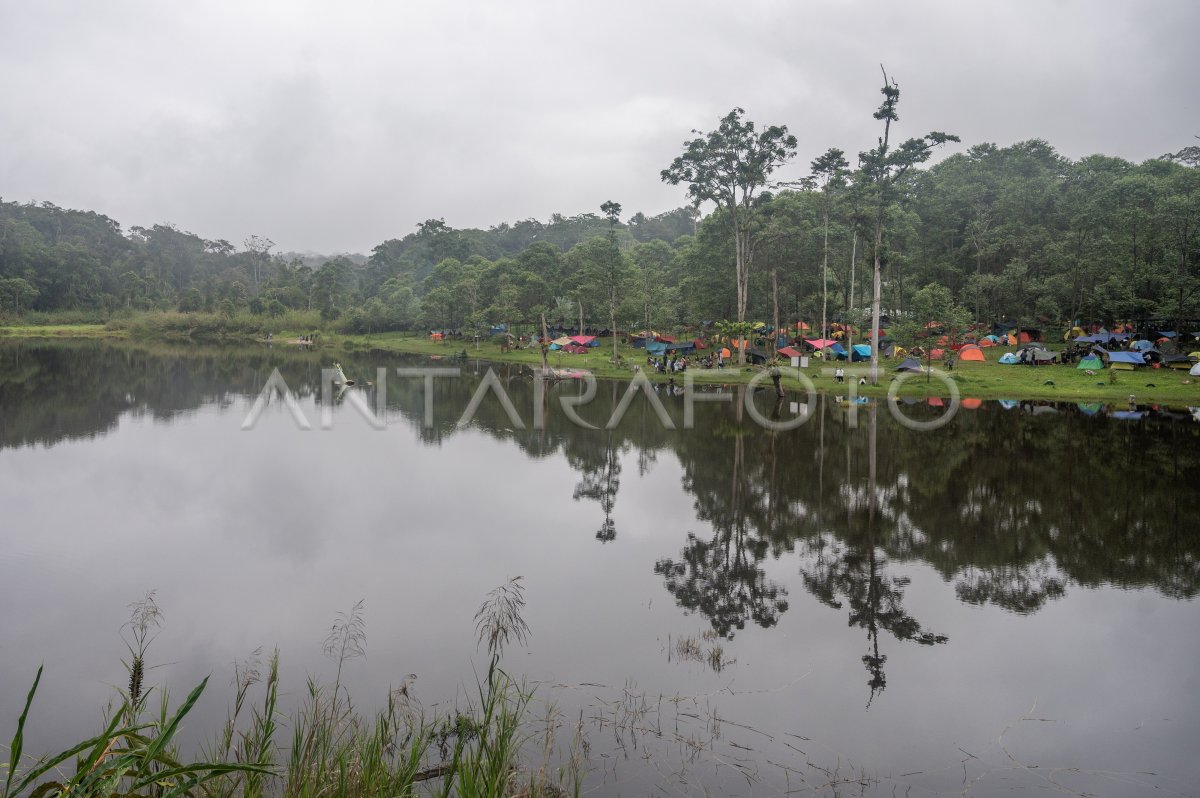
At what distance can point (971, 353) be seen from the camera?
46312 millimetres

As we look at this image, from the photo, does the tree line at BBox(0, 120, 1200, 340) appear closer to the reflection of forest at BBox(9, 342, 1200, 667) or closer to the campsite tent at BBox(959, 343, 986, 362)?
the campsite tent at BBox(959, 343, 986, 362)

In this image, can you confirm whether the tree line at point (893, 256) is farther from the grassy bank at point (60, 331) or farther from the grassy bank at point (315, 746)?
the grassy bank at point (315, 746)

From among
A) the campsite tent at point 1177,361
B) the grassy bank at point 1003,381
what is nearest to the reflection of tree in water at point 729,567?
the grassy bank at point 1003,381

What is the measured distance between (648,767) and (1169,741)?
556cm

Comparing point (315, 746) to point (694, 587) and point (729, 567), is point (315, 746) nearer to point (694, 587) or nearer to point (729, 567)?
point (694, 587)

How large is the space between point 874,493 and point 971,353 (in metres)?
34.5

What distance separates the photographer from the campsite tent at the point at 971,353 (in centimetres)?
4609

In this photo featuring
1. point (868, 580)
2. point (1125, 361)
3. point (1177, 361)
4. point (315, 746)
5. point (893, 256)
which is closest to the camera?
point (315, 746)

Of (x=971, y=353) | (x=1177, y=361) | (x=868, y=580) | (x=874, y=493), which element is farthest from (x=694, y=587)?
(x=971, y=353)

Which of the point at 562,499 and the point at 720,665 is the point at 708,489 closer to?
the point at 562,499

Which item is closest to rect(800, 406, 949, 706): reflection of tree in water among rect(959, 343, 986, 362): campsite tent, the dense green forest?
the dense green forest

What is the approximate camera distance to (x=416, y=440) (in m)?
24.2

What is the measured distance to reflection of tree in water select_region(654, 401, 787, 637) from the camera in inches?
422

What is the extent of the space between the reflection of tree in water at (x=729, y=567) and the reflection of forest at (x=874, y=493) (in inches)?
1.6
